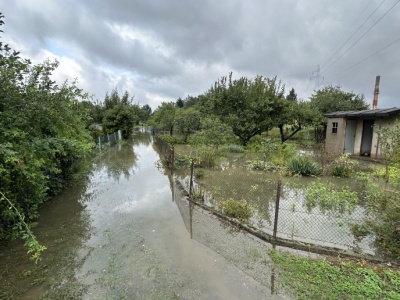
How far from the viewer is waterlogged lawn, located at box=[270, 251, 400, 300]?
2.98 meters

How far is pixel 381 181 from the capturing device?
8.64 metres

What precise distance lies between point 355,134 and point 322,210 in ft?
40.1

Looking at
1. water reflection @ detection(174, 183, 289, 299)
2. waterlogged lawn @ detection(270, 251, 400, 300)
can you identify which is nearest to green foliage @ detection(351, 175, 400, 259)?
waterlogged lawn @ detection(270, 251, 400, 300)

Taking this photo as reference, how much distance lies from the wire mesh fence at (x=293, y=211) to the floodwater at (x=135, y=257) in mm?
724

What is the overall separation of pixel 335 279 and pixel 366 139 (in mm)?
14965

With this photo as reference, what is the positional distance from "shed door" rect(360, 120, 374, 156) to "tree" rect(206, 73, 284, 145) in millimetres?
5814

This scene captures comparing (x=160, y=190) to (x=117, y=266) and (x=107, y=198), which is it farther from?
(x=117, y=266)

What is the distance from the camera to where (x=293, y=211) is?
578 centimetres

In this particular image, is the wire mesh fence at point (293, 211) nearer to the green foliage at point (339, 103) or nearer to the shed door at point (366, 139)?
the shed door at point (366, 139)

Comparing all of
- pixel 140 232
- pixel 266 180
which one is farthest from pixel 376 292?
pixel 266 180

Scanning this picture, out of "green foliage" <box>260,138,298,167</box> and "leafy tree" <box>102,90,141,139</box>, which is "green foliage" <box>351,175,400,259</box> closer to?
"green foliage" <box>260,138,298,167</box>

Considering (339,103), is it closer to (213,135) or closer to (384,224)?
(213,135)

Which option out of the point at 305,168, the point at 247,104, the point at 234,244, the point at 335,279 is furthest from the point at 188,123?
the point at 335,279

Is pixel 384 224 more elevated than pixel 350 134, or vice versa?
pixel 350 134
